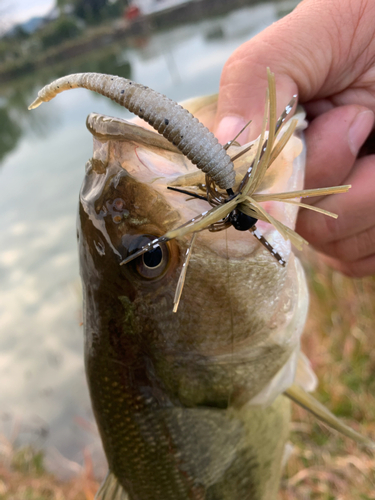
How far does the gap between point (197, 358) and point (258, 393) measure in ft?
1.07

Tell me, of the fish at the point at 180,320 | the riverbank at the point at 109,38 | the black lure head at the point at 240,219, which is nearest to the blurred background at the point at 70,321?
the fish at the point at 180,320

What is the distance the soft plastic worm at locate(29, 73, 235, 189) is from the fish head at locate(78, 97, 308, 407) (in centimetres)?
15

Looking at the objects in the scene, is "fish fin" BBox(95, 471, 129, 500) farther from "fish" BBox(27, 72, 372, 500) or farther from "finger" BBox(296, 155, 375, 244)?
"finger" BBox(296, 155, 375, 244)

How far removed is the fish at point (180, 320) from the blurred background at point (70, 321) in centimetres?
183

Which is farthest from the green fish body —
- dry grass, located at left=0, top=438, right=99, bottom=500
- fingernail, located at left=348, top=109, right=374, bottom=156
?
dry grass, located at left=0, top=438, right=99, bottom=500

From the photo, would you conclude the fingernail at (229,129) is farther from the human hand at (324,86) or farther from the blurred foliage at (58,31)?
the blurred foliage at (58,31)

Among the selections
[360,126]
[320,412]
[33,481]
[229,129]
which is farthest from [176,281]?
[33,481]

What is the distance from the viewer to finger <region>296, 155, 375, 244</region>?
1632 millimetres

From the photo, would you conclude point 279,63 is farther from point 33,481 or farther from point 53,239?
point 53,239

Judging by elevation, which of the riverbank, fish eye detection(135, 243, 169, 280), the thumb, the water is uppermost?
the thumb

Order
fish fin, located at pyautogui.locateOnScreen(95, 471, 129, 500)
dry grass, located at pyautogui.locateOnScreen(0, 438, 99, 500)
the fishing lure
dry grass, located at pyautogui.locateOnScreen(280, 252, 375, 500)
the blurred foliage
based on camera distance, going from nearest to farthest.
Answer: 1. the fishing lure
2. fish fin, located at pyautogui.locateOnScreen(95, 471, 129, 500)
3. dry grass, located at pyautogui.locateOnScreen(280, 252, 375, 500)
4. dry grass, located at pyautogui.locateOnScreen(0, 438, 99, 500)
5. the blurred foliage

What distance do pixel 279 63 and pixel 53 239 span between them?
930cm

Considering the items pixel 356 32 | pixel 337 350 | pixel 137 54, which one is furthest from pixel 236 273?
pixel 137 54

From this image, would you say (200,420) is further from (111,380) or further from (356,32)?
(356,32)
